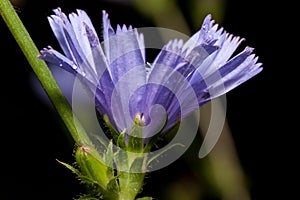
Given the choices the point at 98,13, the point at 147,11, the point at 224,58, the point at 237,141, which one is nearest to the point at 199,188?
the point at 237,141

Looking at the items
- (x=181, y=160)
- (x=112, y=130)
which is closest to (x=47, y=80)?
(x=112, y=130)

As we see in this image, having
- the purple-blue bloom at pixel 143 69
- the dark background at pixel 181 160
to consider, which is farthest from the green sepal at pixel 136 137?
the dark background at pixel 181 160

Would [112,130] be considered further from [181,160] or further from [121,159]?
[181,160]

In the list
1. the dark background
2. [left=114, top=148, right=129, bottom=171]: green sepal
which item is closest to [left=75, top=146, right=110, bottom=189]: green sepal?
[left=114, top=148, right=129, bottom=171]: green sepal

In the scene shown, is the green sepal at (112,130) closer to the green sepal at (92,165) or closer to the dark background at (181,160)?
the green sepal at (92,165)

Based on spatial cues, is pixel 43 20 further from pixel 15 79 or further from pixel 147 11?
pixel 147 11

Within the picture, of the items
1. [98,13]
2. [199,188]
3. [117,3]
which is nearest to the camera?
[199,188]
